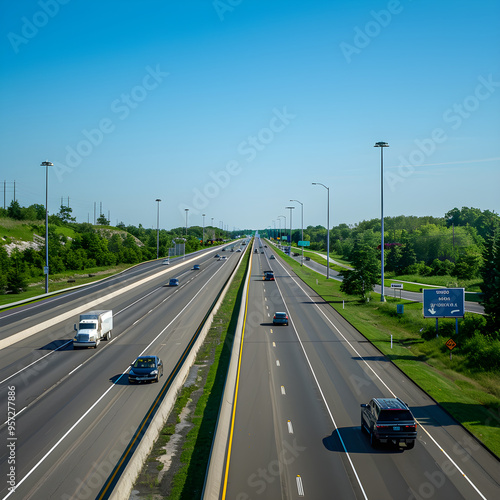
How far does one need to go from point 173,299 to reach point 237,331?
2210cm

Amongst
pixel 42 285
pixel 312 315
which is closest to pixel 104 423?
pixel 312 315

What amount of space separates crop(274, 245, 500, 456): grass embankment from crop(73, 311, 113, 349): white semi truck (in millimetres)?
21044

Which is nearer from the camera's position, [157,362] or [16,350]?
[157,362]

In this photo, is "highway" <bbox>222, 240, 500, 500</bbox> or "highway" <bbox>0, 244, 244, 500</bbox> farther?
"highway" <bbox>0, 244, 244, 500</bbox>

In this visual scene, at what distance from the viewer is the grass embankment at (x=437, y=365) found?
21819mm

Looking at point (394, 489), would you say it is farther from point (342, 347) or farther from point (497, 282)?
point (497, 282)

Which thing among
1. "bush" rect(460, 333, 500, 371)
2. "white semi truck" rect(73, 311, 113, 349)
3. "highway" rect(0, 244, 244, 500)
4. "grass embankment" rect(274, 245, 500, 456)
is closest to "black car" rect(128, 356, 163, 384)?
"highway" rect(0, 244, 244, 500)

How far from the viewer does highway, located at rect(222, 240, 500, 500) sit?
49.0ft

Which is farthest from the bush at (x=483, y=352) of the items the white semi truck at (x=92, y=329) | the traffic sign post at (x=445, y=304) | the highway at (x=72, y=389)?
the white semi truck at (x=92, y=329)

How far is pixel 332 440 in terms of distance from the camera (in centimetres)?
1858

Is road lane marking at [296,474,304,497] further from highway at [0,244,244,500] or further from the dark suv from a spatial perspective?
highway at [0,244,244,500]

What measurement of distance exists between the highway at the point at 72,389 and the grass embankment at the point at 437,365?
14.8 meters

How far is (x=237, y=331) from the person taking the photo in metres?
38.4

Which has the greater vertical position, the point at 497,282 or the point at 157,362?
the point at 497,282
